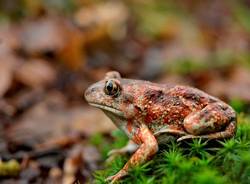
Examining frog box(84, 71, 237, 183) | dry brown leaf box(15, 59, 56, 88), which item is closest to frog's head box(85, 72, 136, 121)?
frog box(84, 71, 237, 183)

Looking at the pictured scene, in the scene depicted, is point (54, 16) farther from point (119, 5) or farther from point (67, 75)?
point (119, 5)

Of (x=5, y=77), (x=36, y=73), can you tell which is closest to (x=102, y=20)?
(x=36, y=73)

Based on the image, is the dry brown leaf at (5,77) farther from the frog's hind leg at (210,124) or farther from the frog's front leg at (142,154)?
the frog's hind leg at (210,124)

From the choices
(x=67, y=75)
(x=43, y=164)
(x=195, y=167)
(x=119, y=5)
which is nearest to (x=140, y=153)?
(x=195, y=167)

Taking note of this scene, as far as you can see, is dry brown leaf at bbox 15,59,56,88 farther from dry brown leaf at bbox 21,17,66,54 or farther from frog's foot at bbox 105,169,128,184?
frog's foot at bbox 105,169,128,184

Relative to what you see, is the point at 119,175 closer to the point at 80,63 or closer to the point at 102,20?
the point at 80,63

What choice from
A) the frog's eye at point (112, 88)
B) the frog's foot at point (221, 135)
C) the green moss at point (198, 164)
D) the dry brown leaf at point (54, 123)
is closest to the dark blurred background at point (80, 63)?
the dry brown leaf at point (54, 123)
